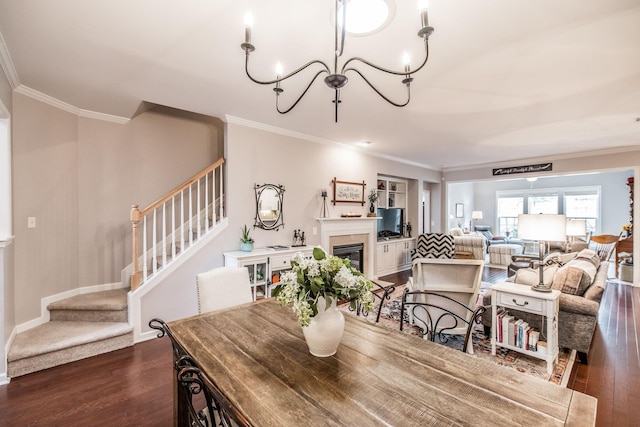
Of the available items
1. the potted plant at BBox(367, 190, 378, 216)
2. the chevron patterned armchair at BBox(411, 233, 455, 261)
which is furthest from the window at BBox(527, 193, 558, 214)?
the potted plant at BBox(367, 190, 378, 216)

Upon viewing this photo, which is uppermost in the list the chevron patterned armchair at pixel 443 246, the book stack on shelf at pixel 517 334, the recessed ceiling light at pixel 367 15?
the recessed ceiling light at pixel 367 15

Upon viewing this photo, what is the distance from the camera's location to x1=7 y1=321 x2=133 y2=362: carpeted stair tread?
250 centimetres

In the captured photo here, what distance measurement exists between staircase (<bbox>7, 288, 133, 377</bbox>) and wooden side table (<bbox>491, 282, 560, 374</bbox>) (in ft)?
12.2

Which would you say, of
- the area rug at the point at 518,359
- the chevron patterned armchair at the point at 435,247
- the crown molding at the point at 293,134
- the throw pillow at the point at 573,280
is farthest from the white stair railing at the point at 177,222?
the chevron patterned armchair at the point at 435,247

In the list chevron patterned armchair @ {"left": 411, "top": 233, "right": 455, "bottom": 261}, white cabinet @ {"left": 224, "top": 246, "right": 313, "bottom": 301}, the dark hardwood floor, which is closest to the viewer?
the dark hardwood floor

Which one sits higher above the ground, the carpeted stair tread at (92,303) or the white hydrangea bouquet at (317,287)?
the white hydrangea bouquet at (317,287)

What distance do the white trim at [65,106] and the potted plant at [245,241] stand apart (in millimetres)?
2129

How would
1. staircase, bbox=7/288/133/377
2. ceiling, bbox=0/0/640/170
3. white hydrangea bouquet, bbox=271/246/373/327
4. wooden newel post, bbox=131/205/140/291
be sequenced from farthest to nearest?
wooden newel post, bbox=131/205/140/291 → staircase, bbox=7/288/133/377 → ceiling, bbox=0/0/640/170 → white hydrangea bouquet, bbox=271/246/373/327

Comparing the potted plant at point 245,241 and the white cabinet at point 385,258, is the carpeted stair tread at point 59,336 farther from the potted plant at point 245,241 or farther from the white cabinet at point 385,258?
the white cabinet at point 385,258

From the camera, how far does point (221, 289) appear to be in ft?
7.25

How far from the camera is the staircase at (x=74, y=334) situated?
2.49 metres

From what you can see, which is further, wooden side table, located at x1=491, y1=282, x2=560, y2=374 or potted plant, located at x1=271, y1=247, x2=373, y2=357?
wooden side table, located at x1=491, y1=282, x2=560, y2=374

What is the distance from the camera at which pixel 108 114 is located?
365cm

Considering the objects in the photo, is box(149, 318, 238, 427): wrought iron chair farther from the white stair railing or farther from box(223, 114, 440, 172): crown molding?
box(223, 114, 440, 172): crown molding
